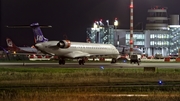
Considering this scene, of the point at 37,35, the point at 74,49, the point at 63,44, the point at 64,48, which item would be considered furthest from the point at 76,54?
the point at 37,35

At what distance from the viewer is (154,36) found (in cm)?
17638

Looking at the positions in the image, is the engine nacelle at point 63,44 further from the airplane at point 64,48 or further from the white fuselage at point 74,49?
the white fuselage at point 74,49

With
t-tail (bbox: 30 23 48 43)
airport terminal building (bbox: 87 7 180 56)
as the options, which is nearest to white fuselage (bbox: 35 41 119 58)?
→ t-tail (bbox: 30 23 48 43)

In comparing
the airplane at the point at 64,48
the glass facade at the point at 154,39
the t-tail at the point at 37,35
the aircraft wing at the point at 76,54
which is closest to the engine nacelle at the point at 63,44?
the airplane at the point at 64,48

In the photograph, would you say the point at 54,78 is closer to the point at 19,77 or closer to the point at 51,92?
the point at 19,77

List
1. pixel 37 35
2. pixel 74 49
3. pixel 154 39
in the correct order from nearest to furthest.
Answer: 1. pixel 74 49
2. pixel 37 35
3. pixel 154 39

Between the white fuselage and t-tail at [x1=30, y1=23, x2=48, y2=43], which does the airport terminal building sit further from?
t-tail at [x1=30, y1=23, x2=48, y2=43]

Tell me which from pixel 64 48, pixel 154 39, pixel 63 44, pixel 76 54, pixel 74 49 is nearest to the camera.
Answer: pixel 63 44

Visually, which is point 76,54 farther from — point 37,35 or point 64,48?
point 37,35

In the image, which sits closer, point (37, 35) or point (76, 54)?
point (76, 54)

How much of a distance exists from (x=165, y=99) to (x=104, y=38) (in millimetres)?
168117

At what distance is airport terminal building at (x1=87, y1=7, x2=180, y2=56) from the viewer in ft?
578

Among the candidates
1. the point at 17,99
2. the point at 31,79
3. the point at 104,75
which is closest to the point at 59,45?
the point at 104,75

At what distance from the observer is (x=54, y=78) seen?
3512cm
